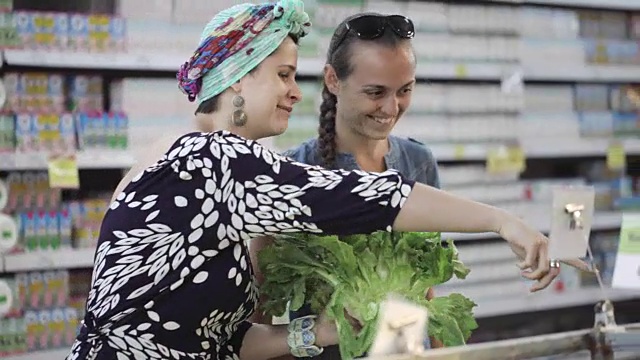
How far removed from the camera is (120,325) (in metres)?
1.69

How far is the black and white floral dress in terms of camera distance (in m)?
1.54

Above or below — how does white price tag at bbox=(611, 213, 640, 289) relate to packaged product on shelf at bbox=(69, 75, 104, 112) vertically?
above

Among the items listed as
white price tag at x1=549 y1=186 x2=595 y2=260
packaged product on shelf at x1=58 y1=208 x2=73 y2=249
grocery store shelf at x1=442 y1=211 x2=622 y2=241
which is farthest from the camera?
grocery store shelf at x1=442 y1=211 x2=622 y2=241

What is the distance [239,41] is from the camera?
1759 millimetres

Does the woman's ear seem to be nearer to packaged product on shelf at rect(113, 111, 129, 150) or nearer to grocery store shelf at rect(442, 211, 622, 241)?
packaged product on shelf at rect(113, 111, 129, 150)

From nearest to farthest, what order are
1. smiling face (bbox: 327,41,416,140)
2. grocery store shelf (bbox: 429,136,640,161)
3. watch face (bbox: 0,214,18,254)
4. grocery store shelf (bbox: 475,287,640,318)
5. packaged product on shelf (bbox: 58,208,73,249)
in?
smiling face (bbox: 327,41,416,140), watch face (bbox: 0,214,18,254), packaged product on shelf (bbox: 58,208,73,249), grocery store shelf (bbox: 429,136,640,161), grocery store shelf (bbox: 475,287,640,318)

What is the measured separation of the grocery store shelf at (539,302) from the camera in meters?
4.97

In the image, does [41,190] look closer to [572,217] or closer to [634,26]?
[572,217]

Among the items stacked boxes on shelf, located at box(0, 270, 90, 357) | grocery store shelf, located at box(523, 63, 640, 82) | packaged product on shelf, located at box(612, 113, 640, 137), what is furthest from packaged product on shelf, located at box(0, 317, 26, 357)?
packaged product on shelf, located at box(612, 113, 640, 137)

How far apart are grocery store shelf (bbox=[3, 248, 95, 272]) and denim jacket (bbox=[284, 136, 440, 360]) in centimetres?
183

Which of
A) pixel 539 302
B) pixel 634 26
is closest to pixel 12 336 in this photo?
pixel 539 302

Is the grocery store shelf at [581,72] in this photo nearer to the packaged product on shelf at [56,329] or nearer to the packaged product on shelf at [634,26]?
the packaged product on shelf at [634,26]

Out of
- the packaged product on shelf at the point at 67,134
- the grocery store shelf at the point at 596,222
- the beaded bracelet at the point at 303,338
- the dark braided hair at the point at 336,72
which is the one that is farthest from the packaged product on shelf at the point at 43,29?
the grocery store shelf at the point at 596,222

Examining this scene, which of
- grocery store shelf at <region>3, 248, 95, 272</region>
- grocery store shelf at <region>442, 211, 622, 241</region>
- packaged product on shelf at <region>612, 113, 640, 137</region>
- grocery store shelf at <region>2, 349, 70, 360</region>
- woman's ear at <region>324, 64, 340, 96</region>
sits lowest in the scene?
grocery store shelf at <region>2, 349, 70, 360</region>
